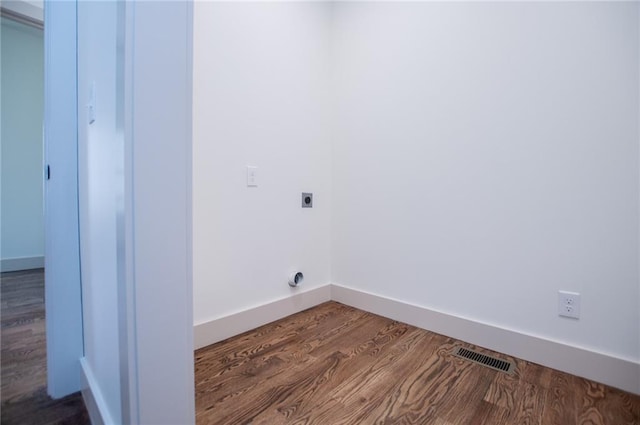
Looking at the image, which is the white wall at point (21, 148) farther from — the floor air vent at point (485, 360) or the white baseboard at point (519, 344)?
the floor air vent at point (485, 360)

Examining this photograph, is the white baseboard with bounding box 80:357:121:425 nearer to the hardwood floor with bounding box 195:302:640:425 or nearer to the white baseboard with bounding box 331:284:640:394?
the hardwood floor with bounding box 195:302:640:425

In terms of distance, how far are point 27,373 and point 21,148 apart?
307 centimetres

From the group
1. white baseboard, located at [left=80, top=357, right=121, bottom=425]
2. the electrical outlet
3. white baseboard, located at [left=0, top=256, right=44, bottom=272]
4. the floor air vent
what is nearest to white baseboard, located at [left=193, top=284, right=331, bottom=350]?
white baseboard, located at [left=80, top=357, right=121, bottom=425]

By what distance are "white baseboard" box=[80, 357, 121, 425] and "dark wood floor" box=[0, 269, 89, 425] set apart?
0.05 m

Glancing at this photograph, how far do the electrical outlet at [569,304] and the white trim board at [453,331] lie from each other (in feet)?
0.47

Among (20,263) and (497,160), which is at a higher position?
(497,160)

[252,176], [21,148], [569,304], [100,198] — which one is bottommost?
[569,304]

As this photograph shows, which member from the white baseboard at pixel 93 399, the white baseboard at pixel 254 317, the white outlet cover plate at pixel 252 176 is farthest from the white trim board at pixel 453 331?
the white outlet cover plate at pixel 252 176

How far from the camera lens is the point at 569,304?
135cm

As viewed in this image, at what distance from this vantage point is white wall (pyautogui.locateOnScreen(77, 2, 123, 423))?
0.74 m

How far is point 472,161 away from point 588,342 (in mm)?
970

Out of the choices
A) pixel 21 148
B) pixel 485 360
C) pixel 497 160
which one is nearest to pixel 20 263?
pixel 21 148

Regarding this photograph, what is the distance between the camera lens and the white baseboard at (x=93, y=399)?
864 mm

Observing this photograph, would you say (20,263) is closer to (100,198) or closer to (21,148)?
(21,148)
